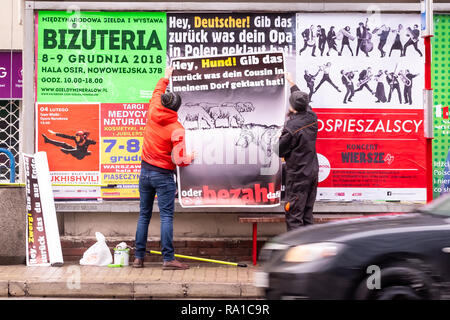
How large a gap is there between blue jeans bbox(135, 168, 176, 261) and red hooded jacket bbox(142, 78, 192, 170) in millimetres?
165

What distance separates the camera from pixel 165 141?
8.50 meters

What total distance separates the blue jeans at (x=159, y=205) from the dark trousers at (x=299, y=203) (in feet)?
4.78

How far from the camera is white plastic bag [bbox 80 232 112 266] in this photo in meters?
8.91

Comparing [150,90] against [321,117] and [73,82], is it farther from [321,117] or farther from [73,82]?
[321,117]

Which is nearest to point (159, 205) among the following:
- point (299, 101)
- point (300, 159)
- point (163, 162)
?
point (163, 162)

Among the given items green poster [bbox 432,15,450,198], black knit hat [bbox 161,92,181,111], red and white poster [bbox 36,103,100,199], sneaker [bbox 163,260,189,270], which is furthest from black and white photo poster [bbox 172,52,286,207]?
green poster [bbox 432,15,450,198]

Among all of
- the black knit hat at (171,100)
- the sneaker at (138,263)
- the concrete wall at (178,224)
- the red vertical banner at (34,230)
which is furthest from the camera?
the concrete wall at (178,224)

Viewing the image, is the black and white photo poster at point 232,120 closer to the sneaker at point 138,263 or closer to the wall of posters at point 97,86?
the wall of posters at point 97,86

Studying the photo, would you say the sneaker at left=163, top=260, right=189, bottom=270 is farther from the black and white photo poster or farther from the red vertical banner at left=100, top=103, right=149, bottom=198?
the red vertical banner at left=100, top=103, right=149, bottom=198

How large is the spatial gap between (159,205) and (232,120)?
1.62 m

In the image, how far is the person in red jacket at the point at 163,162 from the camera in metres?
8.49

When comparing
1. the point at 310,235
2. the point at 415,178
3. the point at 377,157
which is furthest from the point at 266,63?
the point at 310,235

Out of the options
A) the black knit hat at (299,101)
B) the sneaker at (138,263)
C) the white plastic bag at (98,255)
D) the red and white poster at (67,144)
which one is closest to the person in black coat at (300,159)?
Answer: the black knit hat at (299,101)

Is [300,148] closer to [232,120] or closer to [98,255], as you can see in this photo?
[232,120]
